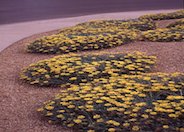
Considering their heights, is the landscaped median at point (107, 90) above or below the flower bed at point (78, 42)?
below

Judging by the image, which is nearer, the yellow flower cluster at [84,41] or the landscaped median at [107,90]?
the landscaped median at [107,90]

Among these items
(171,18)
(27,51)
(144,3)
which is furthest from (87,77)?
(144,3)

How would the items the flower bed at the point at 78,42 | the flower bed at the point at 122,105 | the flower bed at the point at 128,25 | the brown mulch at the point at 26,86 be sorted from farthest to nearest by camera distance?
1. the flower bed at the point at 128,25
2. the flower bed at the point at 78,42
3. the brown mulch at the point at 26,86
4. the flower bed at the point at 122,105

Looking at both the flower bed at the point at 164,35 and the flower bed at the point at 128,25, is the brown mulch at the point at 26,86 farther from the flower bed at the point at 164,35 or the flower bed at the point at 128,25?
the flower bed at the point at 128,25

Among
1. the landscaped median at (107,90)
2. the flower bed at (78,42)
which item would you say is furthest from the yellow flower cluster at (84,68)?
the flower bed at (78,42)

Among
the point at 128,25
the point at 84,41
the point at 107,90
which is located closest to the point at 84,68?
the point at 107,90

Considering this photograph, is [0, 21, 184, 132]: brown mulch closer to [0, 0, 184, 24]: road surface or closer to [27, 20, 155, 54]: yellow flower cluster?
[27, 20, 155, 54]: yellow flower cluster

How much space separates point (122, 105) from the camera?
5.20 m

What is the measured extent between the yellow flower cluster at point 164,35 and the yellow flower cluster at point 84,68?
1.62 metres

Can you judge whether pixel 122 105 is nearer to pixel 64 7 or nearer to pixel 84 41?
pixel 84 41

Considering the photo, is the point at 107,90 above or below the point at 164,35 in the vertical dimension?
below

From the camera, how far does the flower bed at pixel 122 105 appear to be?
16.0 feet

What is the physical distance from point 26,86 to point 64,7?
52.7 ft

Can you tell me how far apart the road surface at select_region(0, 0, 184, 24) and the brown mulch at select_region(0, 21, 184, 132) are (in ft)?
28.3
